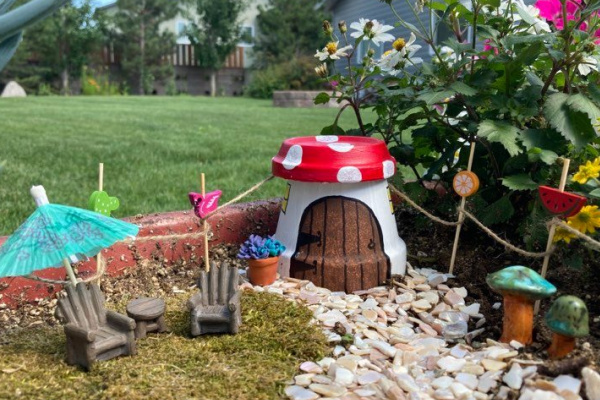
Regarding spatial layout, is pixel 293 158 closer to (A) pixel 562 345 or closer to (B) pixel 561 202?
(B) pixel 561 202

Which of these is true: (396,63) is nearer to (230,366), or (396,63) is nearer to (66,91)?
(230,366)

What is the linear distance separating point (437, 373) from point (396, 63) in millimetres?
1151

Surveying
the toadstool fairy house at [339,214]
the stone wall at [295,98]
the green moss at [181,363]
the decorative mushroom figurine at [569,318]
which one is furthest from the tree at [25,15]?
the stone wall at [295,98]

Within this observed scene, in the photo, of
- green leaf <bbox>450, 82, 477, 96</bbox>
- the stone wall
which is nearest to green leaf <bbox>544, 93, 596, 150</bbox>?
green leaf <bbox>450, 82, 477, 96</bbox>

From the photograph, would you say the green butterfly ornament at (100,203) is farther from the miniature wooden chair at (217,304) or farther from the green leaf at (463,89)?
the green leaf at (463,89)

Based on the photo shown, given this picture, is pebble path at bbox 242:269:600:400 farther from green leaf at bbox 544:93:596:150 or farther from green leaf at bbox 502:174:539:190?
green leaf at bbox 544:93:596:150

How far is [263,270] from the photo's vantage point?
77.5 inches

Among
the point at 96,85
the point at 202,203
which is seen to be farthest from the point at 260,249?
the point at 96,85

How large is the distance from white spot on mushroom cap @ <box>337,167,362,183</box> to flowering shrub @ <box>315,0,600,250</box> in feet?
0.95

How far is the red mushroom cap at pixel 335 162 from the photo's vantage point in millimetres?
1910

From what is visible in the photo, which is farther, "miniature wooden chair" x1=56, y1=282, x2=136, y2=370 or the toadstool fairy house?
the toadstool fairy house

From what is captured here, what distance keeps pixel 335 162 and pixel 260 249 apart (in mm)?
357

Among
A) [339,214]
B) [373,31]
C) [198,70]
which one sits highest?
[198,70]

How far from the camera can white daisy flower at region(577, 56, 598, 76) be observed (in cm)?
177
